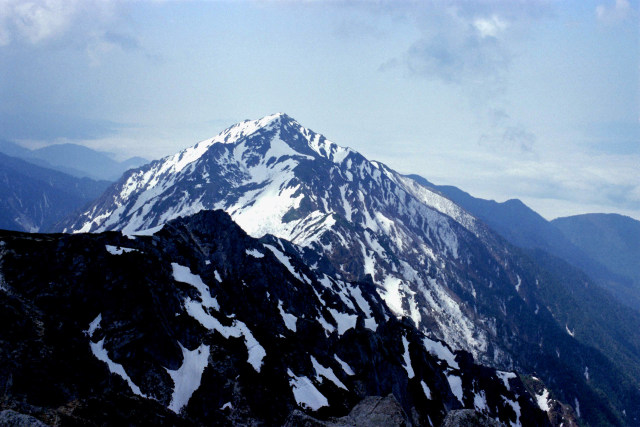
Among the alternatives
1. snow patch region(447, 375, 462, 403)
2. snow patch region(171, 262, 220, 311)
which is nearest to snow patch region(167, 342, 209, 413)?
snow patch region(171, 262, 220, 311)

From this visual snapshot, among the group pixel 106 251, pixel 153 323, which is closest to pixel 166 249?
pixel 106 251

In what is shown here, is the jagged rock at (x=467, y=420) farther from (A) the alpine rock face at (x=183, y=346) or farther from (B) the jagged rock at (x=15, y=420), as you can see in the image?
(B) the jagged rock at (x=15, y=420)

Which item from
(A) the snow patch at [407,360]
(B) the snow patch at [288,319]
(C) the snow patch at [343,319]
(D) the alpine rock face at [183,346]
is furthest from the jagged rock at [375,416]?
(C) the snow patch at [343,319]

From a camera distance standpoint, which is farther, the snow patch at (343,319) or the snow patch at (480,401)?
the snow patch at (480,401)

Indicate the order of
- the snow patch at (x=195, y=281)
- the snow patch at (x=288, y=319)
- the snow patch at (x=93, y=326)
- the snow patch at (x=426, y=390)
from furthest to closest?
the snow patch at (x=426, y=390), the snow patch at (x=288, y=319), the snow patch at (x=195, y=281), the snow patch at (x=93, y=326)

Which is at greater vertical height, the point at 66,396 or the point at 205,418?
the point at 66,396

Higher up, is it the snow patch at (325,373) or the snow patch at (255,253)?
the snow patch at (255,253)

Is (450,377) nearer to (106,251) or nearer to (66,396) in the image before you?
(106,251)
